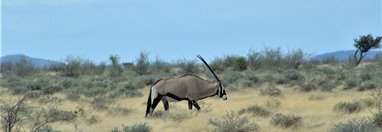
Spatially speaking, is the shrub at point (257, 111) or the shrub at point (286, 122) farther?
the shrub at point (257, 111)

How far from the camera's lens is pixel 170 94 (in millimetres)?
11805

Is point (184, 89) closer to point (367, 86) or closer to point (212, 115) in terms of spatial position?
point (212, 115)

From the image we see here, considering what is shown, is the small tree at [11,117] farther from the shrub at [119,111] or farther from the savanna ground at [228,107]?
the shrub at [119,111]

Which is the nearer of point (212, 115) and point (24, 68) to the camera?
point (212, 115)

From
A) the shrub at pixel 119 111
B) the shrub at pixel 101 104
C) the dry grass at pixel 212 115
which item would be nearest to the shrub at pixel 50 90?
the dry grass at pixel 212 115

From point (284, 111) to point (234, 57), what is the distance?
76.9ft

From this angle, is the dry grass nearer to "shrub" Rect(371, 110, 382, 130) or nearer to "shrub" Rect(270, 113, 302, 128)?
"shrub" Rect(270, 113, 302, 128)

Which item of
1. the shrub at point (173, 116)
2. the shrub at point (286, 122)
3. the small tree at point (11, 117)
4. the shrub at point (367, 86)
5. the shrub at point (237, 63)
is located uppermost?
the shrub at point (237, 63)

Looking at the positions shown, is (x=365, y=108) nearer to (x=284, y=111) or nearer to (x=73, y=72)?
(x=284, y=111)

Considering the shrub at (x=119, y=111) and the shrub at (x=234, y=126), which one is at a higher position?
the shrub at (x=119, y=111)

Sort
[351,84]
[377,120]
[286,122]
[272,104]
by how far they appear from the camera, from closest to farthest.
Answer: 1. [377,120]
2. [286,122]
3. [272,104]
4. [351,84]

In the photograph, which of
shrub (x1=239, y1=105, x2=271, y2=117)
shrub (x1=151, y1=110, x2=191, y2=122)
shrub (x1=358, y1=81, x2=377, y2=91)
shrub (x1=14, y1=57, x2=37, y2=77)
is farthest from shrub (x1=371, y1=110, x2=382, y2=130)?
shrub (x1=14, y1=57, x2=37, y2=77)

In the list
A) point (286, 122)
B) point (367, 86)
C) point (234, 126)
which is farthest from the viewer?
point (367, 86)

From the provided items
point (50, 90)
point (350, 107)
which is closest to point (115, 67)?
point (50, 90)
